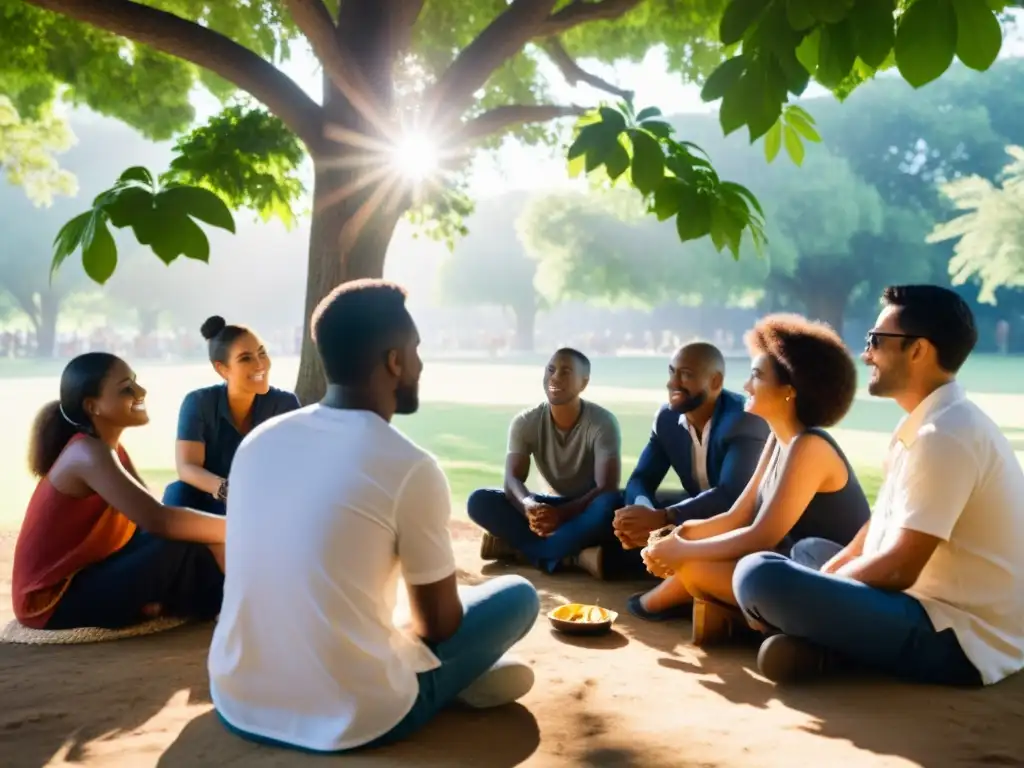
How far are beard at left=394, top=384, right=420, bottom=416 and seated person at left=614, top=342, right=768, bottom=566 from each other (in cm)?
274

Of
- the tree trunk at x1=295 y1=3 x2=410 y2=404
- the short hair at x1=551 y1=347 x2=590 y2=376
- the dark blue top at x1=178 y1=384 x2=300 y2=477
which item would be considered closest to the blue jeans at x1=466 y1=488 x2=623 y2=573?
the short hair at x1=551 y1=347 x2=590 y2=376

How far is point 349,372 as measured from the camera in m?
3.15

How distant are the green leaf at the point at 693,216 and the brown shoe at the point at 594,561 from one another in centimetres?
310

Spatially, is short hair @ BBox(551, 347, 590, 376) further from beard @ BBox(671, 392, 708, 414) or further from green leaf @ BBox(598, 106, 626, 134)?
green leaf @ BBox(598, 106, 626, 134)

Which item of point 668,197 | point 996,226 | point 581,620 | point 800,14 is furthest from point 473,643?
point 996,226

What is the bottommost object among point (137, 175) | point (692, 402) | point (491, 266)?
point (692, 402)

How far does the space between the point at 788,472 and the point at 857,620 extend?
79 centimetres

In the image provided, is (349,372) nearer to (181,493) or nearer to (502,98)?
(181,493)

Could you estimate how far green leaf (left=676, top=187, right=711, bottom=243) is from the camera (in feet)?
12.4

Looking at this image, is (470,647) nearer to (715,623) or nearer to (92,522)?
(715,623)

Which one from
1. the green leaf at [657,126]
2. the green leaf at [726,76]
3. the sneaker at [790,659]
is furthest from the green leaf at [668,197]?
the sneaker at [790,659]

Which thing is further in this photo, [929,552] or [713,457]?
[713,457]

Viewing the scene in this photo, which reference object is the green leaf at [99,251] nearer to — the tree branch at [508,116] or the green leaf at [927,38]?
the green leaf at [927,38]

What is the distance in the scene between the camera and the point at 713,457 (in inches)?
237
